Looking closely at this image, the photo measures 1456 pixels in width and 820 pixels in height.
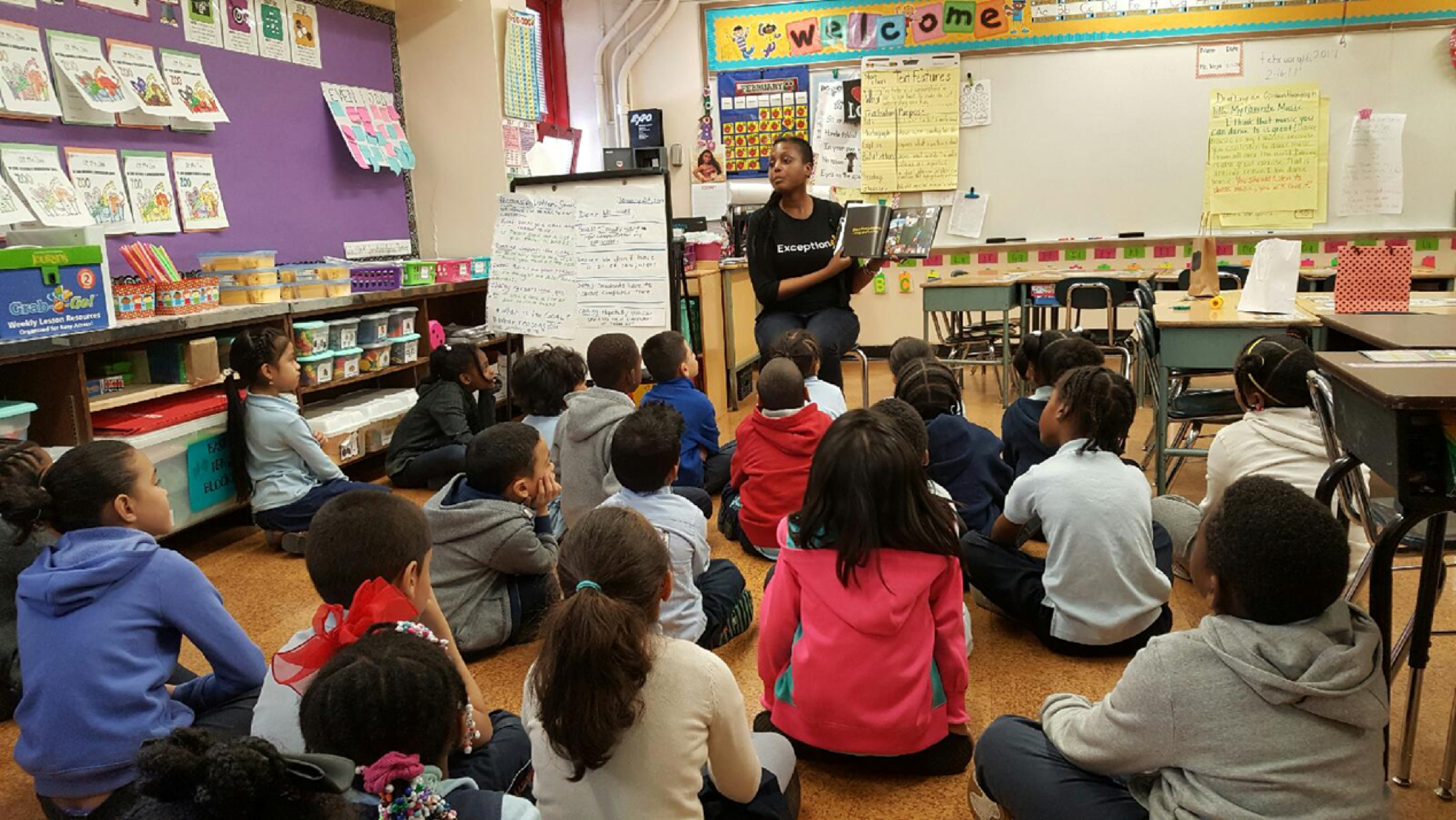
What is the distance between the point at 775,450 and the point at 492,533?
98cm

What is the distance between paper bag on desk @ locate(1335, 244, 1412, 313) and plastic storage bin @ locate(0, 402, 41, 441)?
4054mm

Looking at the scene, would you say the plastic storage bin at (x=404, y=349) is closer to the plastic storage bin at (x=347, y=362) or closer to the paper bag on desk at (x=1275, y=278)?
the plastic storage bin at (x=347, y=362)

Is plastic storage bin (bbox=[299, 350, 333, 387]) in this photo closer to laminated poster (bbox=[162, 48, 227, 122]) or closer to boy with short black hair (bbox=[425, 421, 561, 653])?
laminated poster (bbox=[162, 48, 227, 122])

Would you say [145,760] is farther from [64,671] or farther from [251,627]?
[251,627]

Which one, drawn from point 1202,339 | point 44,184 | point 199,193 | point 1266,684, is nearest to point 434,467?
point 199,193

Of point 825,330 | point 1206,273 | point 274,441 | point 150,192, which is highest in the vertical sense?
point 150,192

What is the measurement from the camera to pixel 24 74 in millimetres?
3371

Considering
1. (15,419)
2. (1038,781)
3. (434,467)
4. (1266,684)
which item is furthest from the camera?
(434,467)

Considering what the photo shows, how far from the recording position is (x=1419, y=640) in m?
1.72

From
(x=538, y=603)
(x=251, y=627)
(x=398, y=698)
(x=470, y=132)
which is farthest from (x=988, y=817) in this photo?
(x=470, y=132)

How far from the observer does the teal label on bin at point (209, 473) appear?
3402 millimetres

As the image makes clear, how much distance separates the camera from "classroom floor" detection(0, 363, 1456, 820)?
1.88 m

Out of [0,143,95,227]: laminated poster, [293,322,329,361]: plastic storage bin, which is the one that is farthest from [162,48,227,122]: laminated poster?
[293,322,329,361]: plastic storage bin

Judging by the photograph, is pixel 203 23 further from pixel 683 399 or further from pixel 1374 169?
pixel 1374 169
